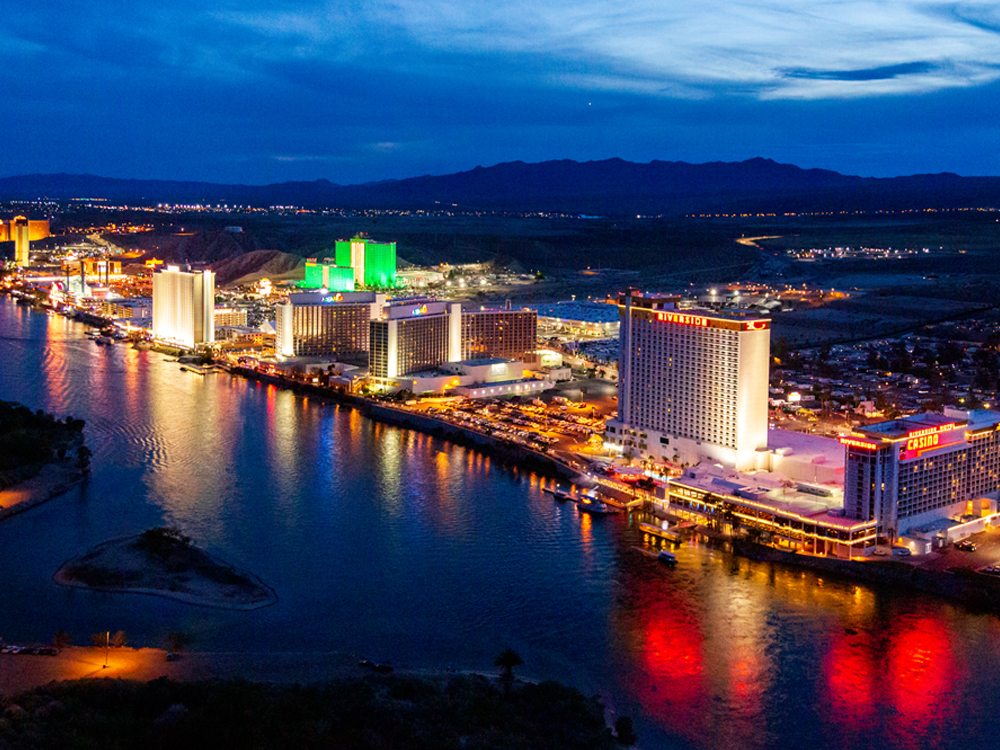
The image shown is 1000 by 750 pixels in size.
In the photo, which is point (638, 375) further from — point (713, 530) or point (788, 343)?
point (788, 343)

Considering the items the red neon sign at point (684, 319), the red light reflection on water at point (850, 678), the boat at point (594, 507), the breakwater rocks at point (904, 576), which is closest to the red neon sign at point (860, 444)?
the breakwater rocks at point (904, 576)

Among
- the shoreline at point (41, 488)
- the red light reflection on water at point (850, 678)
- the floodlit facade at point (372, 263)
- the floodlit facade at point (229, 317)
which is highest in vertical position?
the floodlit facade at point (372, 263)

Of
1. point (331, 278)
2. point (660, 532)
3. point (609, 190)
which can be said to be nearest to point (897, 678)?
point (660, 532)

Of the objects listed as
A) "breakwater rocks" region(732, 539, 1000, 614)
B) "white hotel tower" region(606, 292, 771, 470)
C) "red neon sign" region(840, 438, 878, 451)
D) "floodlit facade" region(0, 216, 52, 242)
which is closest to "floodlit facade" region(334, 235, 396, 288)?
"floodlit facade" region(0, 216, 52, 242)

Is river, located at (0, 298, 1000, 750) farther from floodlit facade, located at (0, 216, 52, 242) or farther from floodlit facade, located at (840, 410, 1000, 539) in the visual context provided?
floodlit facade, located at (0, 216, 52, 242)

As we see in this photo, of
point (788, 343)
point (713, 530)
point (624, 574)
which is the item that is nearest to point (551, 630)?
point (624, 574)

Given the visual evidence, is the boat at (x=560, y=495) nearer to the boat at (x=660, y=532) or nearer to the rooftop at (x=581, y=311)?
the boat at (x=660, y=532)

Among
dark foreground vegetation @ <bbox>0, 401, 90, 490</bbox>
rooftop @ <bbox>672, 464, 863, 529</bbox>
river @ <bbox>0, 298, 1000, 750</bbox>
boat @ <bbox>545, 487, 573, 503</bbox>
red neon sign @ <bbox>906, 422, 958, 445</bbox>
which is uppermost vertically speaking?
red neon sign @ <bbox>906, 422, 958, 445</bbox>
